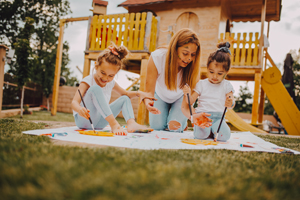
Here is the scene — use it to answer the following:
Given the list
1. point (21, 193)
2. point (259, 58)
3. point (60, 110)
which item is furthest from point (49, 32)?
point (21, 193)

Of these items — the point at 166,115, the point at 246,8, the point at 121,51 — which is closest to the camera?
the point at 121,51

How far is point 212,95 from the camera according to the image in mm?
2527

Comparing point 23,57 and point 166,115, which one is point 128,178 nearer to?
point 166,115

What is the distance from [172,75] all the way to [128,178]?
2.07 metres

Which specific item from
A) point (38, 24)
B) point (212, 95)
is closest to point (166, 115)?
point (212, 95)

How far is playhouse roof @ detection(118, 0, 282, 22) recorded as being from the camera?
7.50 metres

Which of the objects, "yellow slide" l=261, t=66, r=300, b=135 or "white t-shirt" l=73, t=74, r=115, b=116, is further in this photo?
"yellow slide" l=261, t=66, r=300, b=135

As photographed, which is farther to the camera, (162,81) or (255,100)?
(255,100)

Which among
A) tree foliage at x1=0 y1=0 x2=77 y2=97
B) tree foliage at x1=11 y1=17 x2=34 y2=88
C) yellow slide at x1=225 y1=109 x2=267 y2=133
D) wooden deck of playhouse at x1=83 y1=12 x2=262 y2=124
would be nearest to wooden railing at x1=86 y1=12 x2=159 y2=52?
wooden deck of playhouse at x1=83 y1=12 x2=262 y2=124

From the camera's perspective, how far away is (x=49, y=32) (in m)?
13.9

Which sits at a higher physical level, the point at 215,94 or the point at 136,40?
the point at 136,40

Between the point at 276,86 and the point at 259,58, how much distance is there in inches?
34.0

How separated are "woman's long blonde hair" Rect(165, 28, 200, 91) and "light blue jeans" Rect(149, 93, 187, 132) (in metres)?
0.32

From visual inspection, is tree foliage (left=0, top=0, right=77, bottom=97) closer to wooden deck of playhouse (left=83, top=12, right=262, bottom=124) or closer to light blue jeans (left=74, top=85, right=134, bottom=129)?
wooden deck of playhouse (left=83, top=12, right=262, bottom=124)
